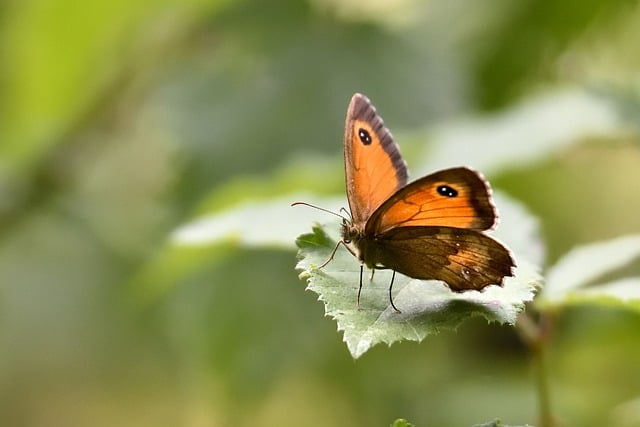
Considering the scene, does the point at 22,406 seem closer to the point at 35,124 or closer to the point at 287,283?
the point at 35,124

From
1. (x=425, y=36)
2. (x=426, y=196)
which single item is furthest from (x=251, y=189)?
(x=425, y=36)

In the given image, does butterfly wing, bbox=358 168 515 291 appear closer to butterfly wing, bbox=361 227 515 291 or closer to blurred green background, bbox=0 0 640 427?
butterfly wing, bbox=361 227 515 291

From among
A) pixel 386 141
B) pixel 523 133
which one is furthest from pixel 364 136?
pixel 523 133

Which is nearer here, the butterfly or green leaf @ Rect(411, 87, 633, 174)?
the butterfly

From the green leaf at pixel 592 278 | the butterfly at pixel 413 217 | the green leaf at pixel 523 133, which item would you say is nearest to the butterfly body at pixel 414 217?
the butterfly at pixel 413 217

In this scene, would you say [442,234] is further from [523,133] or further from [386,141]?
[523,133]

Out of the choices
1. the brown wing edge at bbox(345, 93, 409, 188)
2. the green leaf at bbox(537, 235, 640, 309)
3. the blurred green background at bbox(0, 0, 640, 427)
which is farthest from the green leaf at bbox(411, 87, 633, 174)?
the brown wing edge at bbox(345, 93, 409, 188)

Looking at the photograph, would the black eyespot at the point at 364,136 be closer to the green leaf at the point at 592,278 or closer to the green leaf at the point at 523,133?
the green leaf at the point at 592,278
